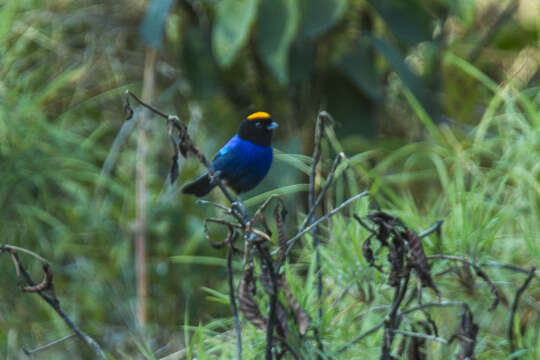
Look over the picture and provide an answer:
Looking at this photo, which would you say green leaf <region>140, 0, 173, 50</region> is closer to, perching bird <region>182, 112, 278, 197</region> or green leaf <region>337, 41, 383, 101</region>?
green leaf <region>337, 41, 383, 101</region>

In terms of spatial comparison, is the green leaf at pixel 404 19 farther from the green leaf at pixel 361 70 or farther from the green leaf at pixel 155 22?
the green leaf at pixel 155 22

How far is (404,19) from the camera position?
2.25 metres

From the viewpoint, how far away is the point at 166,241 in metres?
2.75

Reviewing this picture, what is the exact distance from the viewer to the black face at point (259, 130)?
0.93 metres

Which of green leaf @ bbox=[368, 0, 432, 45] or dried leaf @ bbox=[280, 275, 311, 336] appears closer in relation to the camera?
dried leaf @ bbox=[280, 275, 311, 336]

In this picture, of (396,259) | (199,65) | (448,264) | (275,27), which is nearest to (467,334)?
(396,259)

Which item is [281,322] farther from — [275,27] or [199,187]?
[275,27]

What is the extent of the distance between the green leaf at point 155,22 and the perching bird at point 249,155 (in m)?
1.21

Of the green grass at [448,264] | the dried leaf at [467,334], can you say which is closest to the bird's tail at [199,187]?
the green grass at [448,264]

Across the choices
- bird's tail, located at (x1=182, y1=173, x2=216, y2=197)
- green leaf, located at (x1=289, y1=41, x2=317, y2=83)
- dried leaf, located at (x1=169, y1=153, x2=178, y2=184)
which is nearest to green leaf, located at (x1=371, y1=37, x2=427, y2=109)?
green leaf, located at (x1=289, y1=41, x2=317, y2=83)

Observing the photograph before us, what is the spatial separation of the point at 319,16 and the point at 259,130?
118cm

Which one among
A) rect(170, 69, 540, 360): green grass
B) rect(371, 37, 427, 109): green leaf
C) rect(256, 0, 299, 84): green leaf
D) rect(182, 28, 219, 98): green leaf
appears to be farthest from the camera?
rect(182, 28, 219, 98): green leaf

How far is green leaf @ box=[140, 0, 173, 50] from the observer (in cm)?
213

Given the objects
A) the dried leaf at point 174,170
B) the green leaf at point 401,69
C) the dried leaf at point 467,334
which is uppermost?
the green leaf at point 401,69
